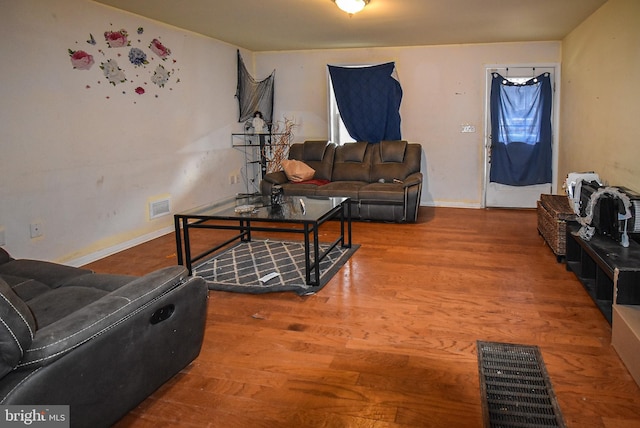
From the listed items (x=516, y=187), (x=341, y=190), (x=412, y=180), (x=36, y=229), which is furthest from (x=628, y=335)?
(x=516, y=187)

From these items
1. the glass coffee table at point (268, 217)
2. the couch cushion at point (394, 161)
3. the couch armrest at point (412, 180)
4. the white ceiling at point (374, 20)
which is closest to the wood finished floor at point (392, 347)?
the glass coffee table at point (268, 217)

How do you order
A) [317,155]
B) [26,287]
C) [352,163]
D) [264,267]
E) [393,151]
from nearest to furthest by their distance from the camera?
[26,287] < [264,267] < [393,151] < [352,163] < [317,155]

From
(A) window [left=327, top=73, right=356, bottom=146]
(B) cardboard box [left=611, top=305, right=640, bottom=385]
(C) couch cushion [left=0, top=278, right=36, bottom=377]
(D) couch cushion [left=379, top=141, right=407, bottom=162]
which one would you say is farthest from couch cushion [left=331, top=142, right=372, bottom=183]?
(C) couch cushion [left=0, top=278, right=36, bottom=377]

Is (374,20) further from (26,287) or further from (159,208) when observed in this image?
(26,287)

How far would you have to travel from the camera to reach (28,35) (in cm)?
363

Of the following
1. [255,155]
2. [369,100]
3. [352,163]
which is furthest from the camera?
[255,155]

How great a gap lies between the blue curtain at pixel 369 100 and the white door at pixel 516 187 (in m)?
1.19

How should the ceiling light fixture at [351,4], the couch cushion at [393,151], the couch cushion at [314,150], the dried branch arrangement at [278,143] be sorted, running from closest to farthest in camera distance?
the ceiling light fixture at [351,4] < the couch cushion at [393,151] < the couch cushion at [314,150] < the dried branch arrangement at [278,143]

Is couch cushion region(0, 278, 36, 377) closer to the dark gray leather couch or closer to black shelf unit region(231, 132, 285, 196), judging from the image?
the dark gray leather couch

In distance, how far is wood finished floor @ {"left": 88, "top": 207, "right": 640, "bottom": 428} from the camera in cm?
198

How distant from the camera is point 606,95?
4.16 metres

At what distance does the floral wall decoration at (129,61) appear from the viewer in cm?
417

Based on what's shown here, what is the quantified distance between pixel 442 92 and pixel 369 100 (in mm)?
999

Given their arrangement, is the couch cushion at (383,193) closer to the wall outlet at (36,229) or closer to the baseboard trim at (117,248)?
the baseboard trim at (117,248)
